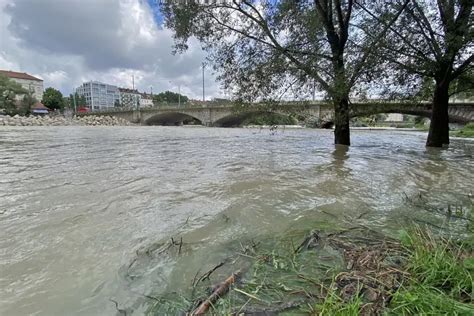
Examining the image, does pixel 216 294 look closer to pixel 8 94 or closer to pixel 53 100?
pixel 8 94

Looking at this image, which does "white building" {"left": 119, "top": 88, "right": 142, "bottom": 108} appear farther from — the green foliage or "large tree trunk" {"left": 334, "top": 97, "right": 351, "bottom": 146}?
the green foliage

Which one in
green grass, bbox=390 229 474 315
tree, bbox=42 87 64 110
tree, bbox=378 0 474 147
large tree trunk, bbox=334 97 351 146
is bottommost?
green grass, bbox=390 229 474 315

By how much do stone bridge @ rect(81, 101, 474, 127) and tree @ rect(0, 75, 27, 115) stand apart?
13.5m

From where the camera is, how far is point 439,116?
486 inches

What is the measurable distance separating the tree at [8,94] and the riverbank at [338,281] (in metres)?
66.0

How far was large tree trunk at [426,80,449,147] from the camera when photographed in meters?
11.7

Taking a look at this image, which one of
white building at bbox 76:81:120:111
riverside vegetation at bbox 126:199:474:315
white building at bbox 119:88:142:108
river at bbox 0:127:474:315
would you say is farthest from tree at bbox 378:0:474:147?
white building at bbox 76:81:120:111

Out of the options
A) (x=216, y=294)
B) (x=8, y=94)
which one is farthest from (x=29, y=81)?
(x=216, y=294)

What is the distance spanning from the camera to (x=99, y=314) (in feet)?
5.41

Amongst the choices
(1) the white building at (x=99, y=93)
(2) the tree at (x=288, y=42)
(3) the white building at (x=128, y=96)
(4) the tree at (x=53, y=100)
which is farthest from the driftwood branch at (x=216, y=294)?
(1) the white building at (x=99, y=93)

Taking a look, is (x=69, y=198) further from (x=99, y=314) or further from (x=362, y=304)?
(x=362, y=304)

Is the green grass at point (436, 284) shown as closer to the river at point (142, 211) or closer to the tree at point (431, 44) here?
the river at point (142, 211)

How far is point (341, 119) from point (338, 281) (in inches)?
421

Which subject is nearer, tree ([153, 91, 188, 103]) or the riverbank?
the riverbank
